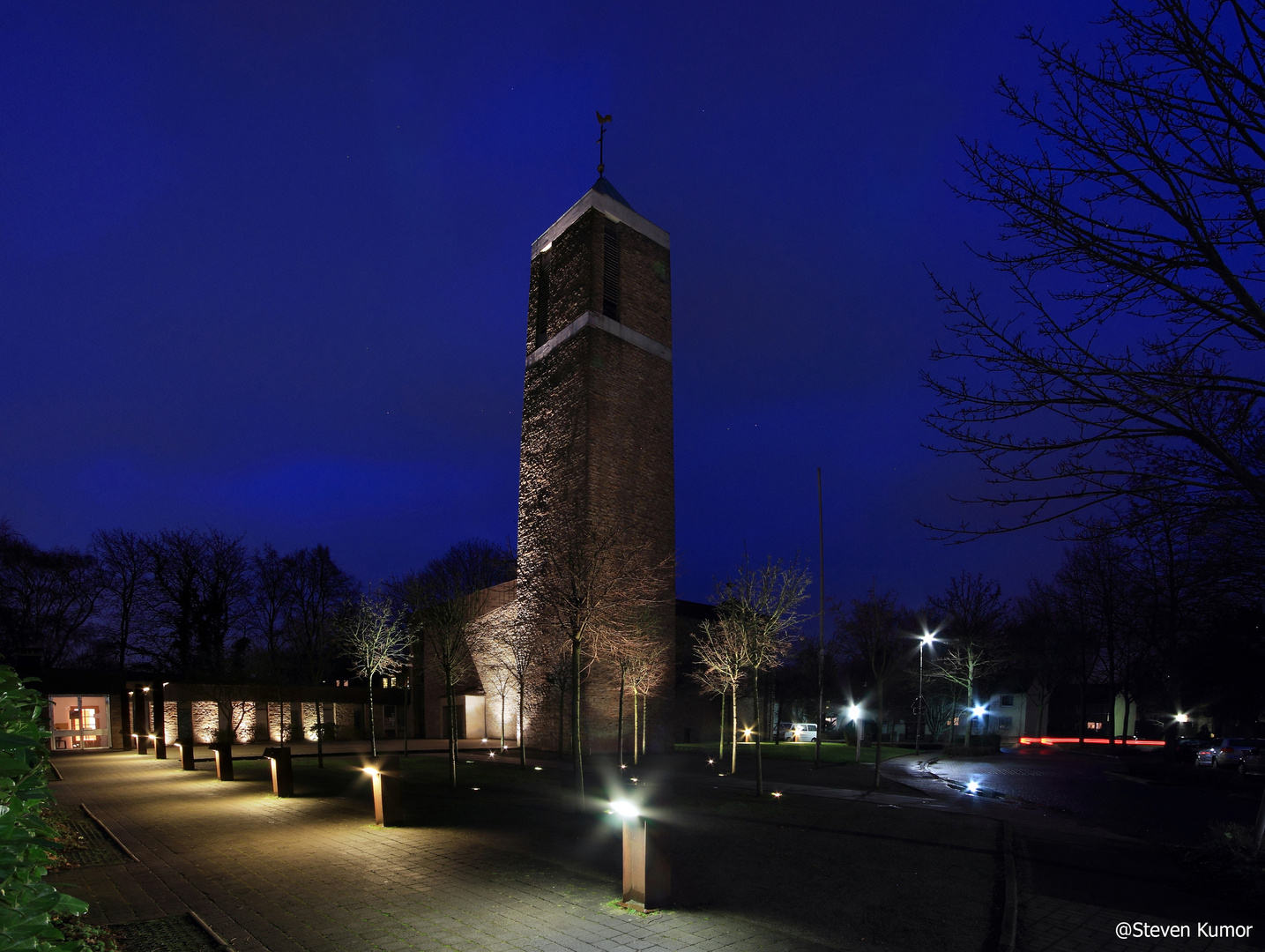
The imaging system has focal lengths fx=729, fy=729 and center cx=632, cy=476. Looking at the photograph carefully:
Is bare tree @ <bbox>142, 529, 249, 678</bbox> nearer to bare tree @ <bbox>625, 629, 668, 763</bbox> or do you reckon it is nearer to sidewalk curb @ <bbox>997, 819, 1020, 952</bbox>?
bare tree @ <bbox>625, 629, 668, 763</bbox>

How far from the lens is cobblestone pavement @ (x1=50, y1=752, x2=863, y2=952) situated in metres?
5.54

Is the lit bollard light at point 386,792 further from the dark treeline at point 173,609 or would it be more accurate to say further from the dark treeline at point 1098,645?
the dark treeline at point 173,609

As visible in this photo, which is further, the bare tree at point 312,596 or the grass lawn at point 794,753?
the bare tree at point 312,596

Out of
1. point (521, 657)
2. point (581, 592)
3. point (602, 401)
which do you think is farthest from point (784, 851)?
point (602, 401)

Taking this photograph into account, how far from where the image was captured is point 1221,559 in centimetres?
1282

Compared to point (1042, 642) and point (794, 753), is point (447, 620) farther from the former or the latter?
point (1042, 642)

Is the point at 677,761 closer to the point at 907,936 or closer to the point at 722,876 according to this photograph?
the point at 722,876

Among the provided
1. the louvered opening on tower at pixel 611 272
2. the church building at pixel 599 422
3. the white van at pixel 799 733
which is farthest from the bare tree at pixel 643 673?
the white van at pixel 799 733

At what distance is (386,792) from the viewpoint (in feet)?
33.9

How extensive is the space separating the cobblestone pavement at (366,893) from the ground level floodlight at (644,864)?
141mm

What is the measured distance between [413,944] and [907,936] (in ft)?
12.4

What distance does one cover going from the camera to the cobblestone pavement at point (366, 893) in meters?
5.54

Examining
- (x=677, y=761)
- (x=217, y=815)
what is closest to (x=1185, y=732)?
(x=677, y=761)

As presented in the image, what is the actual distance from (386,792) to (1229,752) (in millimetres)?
30700
